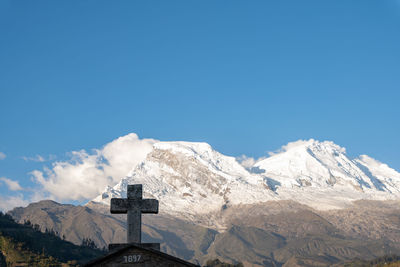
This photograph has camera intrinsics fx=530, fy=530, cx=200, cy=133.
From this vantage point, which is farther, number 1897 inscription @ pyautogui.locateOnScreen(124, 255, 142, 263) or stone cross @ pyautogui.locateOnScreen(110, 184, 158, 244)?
stone cross @ pyautogui.locateOnScreen(110, 184, 158, 244)

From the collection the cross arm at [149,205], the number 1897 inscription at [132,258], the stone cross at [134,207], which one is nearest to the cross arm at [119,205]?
the stone cross at [134,207]

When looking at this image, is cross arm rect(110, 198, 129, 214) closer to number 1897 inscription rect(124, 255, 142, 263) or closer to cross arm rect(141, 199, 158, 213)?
cross arm rect(141, 199, 158, 213)

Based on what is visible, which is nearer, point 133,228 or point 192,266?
point 192,266

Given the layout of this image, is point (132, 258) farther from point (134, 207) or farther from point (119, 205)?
point (119, 205)

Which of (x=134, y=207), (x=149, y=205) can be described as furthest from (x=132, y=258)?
(x=149, y=205)

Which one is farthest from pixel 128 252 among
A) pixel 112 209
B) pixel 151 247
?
pixel 112 209

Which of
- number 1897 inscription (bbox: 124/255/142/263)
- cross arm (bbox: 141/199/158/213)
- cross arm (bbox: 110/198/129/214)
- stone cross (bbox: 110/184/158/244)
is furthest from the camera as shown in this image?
cross arm (bbox: 141/199/158/213)

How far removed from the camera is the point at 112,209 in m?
28.3

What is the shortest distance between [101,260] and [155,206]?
4289 millimetres

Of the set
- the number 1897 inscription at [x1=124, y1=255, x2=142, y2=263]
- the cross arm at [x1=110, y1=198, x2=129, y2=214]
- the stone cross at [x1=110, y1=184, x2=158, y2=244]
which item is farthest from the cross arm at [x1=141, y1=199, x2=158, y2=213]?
the number 1897 inscription at [x1=124, y1=255, x2=142, y2=263]

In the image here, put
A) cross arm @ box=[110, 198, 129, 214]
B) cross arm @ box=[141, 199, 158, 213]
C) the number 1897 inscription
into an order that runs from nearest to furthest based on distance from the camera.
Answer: the number 1897 inscription
cross arm @ box=[110, 198, 129, 214]
cross arm @ box=[141, 199, 158, 213]

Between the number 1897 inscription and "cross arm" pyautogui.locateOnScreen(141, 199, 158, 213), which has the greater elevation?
"cross arm" pyautogui.locateOnScreen(141, 199, 158, 213)

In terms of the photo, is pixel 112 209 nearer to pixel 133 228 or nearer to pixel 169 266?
pixel 133 228

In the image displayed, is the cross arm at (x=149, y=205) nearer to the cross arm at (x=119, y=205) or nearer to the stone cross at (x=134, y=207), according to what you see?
the stone cross at (x=134, y=207)
